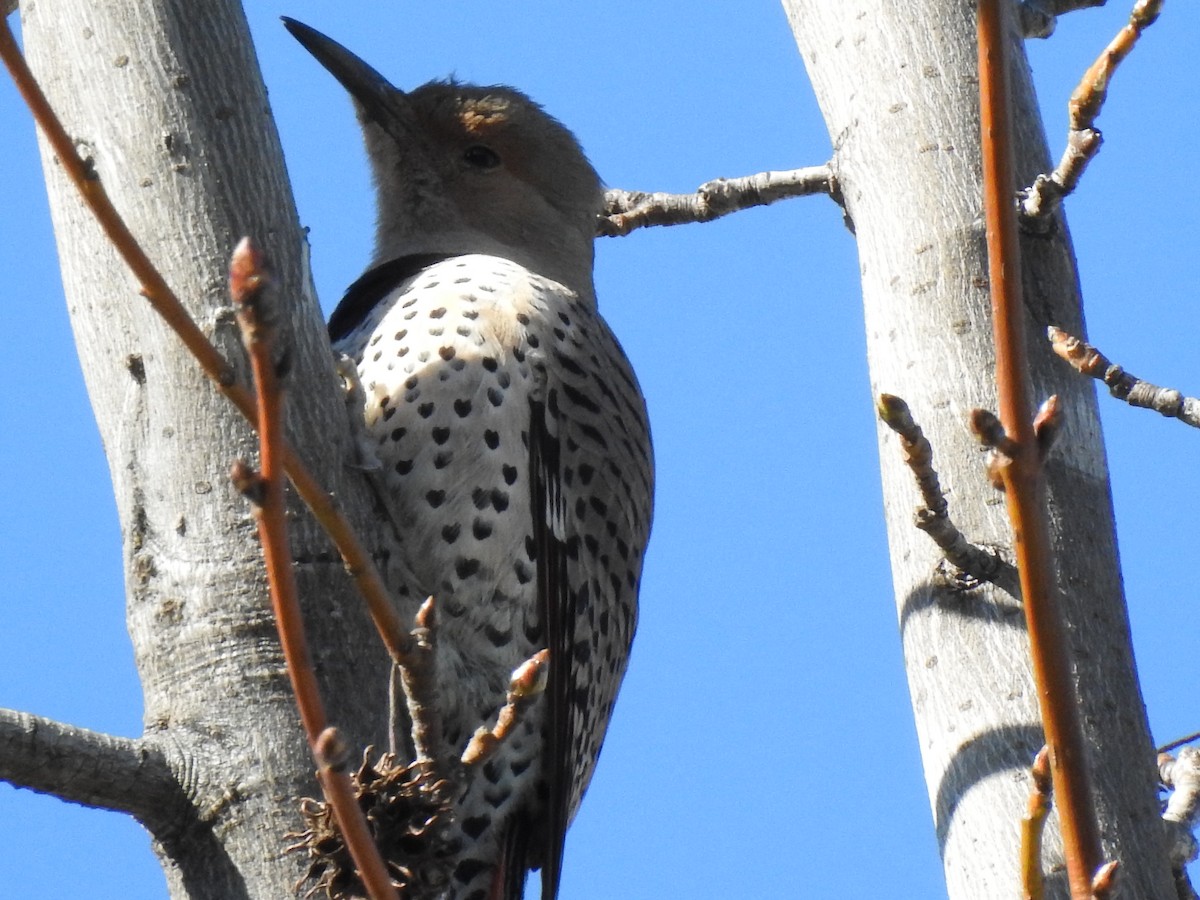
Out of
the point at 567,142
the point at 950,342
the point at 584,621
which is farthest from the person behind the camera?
the point at 567,142

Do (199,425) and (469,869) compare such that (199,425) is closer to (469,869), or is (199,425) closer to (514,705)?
(514,705)

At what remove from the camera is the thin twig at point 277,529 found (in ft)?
4.40

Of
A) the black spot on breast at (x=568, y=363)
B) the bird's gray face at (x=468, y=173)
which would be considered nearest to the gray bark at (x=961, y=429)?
the black spot on breast at (x=568, y=363)

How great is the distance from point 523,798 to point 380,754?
1.33m

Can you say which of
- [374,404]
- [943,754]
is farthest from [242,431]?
[943,754]

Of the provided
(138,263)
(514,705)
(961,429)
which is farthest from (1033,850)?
(961,429)

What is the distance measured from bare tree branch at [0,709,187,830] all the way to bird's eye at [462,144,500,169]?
3.16 meters

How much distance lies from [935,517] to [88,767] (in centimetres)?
128

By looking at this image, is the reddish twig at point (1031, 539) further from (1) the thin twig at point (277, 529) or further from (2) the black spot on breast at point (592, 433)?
(2) the black spot on breast at point (592, 433)

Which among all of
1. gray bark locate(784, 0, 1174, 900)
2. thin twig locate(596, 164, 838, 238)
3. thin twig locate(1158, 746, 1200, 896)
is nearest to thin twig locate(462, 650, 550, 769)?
gray bark locate(784, 0, 1174, 900)

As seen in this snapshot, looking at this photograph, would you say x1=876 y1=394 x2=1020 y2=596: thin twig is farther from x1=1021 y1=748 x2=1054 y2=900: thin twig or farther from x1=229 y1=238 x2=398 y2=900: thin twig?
x1=229 y1=238 x2=398 y2=900: thin twig

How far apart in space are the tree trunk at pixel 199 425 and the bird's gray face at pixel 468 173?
222 centimetres

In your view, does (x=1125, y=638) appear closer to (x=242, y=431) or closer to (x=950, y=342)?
(x=950, y=342)

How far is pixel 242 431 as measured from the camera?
2.82m
